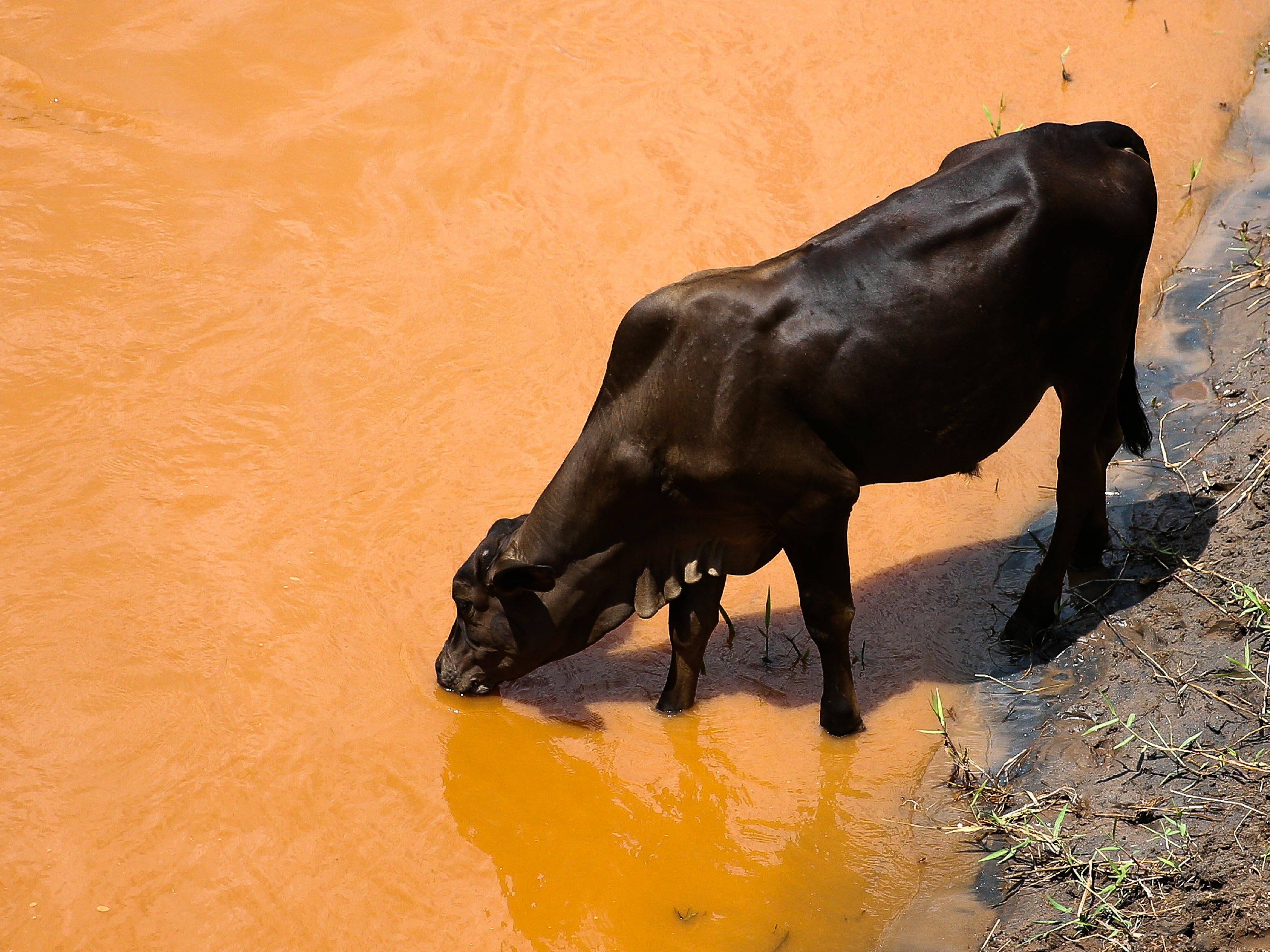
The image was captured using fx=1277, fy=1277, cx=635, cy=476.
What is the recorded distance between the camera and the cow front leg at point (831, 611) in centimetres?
577

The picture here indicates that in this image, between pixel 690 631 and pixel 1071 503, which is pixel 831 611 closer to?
pixel 690 631

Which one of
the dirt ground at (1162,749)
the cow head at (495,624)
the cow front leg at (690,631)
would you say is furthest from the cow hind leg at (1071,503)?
the cow head at (495,624)

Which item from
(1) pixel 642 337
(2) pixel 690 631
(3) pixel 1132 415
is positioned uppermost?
(1) pixel 642 337

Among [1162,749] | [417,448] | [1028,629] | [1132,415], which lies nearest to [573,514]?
[417,448]

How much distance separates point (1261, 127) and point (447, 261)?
20.6ft

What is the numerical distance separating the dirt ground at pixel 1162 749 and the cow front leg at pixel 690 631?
1276 mm

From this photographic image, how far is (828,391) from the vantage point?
17.9 ft

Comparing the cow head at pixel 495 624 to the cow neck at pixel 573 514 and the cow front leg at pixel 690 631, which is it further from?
the cow front leg at pixel 690 631

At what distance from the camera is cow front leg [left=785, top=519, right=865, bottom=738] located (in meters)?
5.77

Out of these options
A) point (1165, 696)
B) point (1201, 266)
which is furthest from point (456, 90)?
point (1165, 696)

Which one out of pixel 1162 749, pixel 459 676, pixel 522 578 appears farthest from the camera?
pixel 459 676

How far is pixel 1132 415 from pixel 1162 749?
196cm

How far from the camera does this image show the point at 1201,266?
8.55 meters

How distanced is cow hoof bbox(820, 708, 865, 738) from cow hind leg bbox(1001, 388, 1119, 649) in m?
0.99
